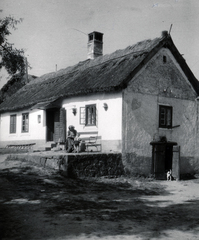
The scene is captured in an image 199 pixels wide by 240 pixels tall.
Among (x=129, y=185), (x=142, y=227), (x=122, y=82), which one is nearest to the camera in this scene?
(x=142, y=227)

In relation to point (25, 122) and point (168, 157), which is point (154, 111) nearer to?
point (168, 157)

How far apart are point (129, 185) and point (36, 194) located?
4.41 m

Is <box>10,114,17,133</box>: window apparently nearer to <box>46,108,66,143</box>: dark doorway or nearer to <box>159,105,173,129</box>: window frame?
<box>46,108,66,143</box>: dark doorway

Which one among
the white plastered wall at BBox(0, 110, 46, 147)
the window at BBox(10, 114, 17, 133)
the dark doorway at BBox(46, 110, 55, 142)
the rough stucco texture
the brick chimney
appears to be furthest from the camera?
the brick chimney

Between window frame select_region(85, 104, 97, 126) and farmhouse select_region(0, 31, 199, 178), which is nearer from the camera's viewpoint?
farmhouse select_region(0, 31, 199, 178)

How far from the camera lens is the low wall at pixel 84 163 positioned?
12.4m

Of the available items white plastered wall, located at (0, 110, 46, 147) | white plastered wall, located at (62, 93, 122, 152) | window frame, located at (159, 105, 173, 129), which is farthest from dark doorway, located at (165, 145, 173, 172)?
white plastered wall, located at (0, 110, 46, 147)

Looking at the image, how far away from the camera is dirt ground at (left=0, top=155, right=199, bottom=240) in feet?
20.6

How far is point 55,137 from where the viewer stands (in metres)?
17.9

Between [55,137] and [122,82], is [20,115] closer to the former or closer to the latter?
[55,137]

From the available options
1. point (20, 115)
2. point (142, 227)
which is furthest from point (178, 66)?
point (142, 227)

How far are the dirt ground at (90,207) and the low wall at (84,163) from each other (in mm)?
364

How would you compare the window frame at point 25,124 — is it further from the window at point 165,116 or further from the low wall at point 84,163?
the window at point 165,116

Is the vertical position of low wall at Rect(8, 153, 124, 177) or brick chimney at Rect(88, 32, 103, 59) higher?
brick chimney at Rect(88, 32, 103, 59)
